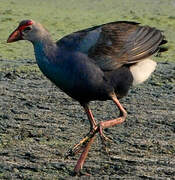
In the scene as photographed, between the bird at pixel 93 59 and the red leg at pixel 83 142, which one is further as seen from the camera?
the red leg at pixel 83 142

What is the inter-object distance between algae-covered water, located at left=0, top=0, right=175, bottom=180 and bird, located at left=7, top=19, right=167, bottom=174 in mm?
256

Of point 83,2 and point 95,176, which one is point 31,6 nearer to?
point 83,2

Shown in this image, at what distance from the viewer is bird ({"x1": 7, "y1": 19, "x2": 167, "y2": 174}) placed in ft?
17.1

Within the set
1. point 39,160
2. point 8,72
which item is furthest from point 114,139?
point 8,72

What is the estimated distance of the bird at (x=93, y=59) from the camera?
5207 millimetres

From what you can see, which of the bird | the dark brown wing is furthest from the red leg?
the dark brown wing

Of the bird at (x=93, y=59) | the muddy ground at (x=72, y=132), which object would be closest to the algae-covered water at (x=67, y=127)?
the muddy ground at (x=72, y=132)

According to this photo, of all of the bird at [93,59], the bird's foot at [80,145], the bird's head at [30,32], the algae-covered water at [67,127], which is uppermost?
the bird's head at [30,32]

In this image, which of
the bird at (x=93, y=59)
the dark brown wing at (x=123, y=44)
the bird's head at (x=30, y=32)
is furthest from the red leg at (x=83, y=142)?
the bird's head at (x=30, y=32)

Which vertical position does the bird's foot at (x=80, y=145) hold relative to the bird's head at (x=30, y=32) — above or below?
below

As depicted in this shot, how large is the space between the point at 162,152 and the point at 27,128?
1405 millimetres

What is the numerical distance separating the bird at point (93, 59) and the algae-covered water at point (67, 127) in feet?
0.84

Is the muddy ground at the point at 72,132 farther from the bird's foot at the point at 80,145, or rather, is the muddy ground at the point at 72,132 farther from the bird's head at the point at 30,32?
the bird's head at the point at 30,32

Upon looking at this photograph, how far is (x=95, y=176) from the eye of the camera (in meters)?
5.28
